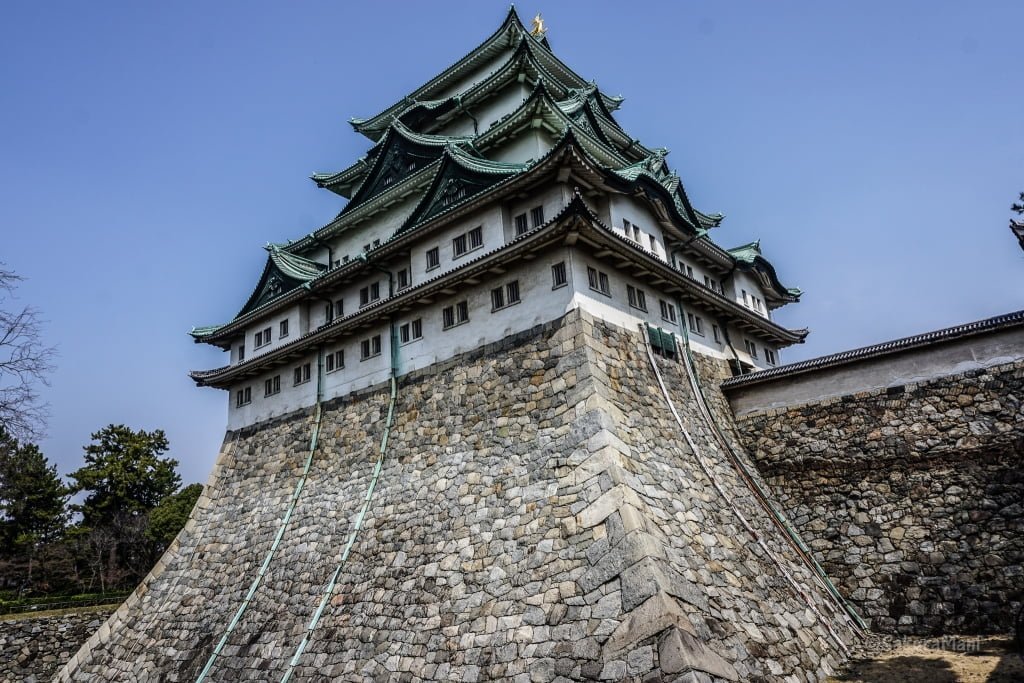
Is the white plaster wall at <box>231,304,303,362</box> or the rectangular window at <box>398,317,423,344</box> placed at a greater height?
the white plaster wall at <box>231,304,303,362</box>

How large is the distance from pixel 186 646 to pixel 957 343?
2454 centimetres

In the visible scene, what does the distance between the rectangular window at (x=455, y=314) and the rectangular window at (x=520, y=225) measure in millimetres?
2888

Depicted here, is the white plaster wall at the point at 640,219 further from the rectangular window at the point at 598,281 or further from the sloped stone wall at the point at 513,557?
the sloped stone wall at the point at 513,557

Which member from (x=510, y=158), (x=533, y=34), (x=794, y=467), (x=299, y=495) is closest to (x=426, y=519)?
(x=299, y=495)

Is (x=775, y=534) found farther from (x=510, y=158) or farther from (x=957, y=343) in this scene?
(x=510, y=158)

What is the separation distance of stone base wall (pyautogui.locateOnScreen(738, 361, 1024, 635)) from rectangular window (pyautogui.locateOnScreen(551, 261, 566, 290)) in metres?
8.84

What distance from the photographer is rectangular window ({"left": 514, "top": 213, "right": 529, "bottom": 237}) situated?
20.5 metres

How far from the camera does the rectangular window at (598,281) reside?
18.1 metres

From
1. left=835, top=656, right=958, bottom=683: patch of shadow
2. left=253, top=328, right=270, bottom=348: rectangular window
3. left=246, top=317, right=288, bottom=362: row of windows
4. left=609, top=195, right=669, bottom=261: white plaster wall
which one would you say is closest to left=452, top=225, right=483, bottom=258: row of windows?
left=609, top=195, right=669, bottom=261: white plaster wall

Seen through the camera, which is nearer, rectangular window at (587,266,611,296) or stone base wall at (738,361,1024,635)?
stone base wall at (738,361,1024,635)

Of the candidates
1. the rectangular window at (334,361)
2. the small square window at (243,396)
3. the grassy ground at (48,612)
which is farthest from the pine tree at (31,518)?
the rectangular window at (334,361)

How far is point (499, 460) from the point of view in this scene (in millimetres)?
16547

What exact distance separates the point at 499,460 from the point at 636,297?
690cm

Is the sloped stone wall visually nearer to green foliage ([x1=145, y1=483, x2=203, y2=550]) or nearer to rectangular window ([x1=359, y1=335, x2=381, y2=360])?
rectangular window ([x1=359, y1=335, x2=381, y2=360])
